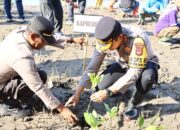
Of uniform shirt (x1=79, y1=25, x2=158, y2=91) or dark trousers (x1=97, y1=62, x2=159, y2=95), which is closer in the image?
uniform shirt (x1=79, y1=25, x2=158, y2=91)

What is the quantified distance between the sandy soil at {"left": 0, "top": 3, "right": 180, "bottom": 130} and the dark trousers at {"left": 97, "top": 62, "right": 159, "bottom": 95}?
32 centimetres

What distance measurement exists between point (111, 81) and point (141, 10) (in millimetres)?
4221

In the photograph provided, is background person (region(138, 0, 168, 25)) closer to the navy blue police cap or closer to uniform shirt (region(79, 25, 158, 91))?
uniform shirt (region(79, 25, 158, 91))

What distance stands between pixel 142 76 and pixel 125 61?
282 mm

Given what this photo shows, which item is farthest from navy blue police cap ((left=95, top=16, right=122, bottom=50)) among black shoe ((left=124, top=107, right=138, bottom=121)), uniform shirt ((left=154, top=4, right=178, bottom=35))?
uniform shirt ((left=154, top=4, right=178, bottom=35))

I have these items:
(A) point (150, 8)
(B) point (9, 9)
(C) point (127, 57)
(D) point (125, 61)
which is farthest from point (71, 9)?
(C) point (127, 57)

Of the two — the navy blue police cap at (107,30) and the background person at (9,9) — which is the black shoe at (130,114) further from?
the background person at (9,9)

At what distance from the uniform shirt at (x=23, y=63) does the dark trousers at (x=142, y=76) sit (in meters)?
0.86

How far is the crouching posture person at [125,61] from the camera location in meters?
3.38

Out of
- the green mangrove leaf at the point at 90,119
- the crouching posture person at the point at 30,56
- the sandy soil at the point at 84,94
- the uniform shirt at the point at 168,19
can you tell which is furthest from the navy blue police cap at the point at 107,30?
the uniform shirt at the point at 168,19

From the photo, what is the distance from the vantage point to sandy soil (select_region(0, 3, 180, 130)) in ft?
12.8

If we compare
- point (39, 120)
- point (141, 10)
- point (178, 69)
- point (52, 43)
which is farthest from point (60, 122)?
point (141, 10)

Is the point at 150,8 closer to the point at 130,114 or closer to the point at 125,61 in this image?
the point at 125,61

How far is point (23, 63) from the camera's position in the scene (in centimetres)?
332
